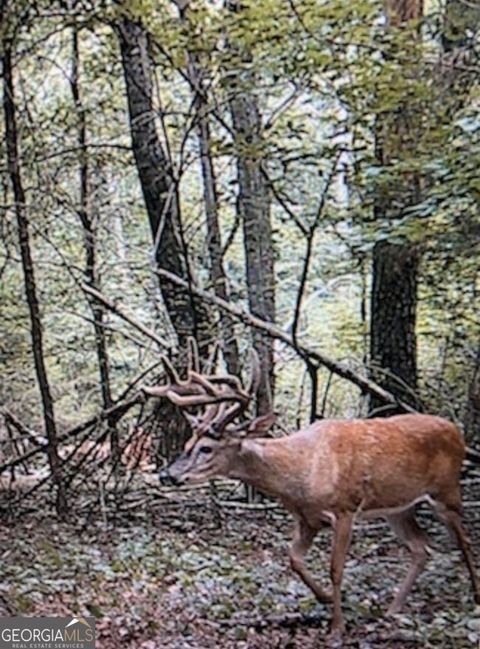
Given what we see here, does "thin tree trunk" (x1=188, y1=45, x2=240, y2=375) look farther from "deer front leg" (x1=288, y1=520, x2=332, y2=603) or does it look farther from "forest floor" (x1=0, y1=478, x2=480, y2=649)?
"deer front leg" (x1=288, y1=520, x2=332, y2=603)

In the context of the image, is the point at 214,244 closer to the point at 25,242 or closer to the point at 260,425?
the point at 25,242

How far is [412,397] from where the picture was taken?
24.3ft

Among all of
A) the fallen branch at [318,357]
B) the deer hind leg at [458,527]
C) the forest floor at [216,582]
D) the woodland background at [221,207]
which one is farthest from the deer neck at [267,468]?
the fallen branch at [318,357]

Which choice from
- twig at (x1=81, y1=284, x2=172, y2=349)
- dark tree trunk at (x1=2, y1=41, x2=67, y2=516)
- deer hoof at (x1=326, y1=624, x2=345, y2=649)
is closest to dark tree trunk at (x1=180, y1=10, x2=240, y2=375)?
twig at (x1=81, y1=284, x2=172, y2=349)

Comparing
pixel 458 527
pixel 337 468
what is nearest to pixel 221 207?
pixel 337 468

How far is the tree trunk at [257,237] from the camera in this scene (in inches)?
290

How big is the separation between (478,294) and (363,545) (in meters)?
2.09

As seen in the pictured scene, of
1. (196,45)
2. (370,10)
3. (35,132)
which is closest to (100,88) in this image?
(35,132)

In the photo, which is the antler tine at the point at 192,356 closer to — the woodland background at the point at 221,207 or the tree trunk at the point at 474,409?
the woodland background at the point at 221,207

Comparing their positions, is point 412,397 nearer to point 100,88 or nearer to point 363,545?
point 363,545

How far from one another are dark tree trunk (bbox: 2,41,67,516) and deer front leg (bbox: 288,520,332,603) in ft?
8.09

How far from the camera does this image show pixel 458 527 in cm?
498

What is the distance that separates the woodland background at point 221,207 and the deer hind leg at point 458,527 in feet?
5.22

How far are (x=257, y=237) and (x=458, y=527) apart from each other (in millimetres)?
3780
